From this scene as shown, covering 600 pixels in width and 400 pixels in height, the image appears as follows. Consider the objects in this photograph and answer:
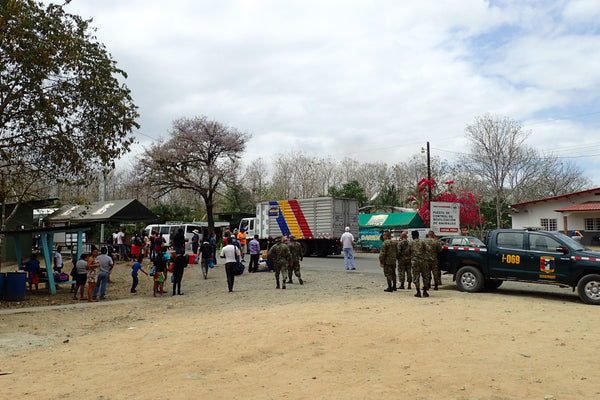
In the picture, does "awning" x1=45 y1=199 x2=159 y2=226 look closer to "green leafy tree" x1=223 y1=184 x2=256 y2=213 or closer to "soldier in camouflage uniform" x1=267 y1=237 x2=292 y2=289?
→ "soldier in camouflage uniform" x1=267 y1=237 x2=292 y2=289

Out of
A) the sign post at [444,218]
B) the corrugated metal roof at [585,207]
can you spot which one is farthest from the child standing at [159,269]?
the corrugated metal roof at [585,207]

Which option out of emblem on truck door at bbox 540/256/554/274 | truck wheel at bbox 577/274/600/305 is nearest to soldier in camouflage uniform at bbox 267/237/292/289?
emblem on truck door at bbox 540/256/554/274

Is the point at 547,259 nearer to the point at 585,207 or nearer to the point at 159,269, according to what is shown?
the point at 159,269

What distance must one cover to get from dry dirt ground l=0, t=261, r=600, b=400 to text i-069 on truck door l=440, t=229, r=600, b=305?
22.1 inches

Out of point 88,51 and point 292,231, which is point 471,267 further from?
point 292,231

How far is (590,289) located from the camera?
1152 cm

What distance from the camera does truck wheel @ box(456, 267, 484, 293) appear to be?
13219 mm

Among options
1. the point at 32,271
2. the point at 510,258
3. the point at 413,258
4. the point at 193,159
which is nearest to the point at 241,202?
the point at 193,159

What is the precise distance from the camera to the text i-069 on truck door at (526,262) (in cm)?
1163

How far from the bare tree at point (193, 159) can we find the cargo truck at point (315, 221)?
13.6m

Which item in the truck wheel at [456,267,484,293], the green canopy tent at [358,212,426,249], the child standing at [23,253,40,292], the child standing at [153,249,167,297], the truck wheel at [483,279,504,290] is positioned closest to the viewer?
the truck wheel at [456,267,484,293]

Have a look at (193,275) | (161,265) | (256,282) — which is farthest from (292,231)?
(161,265)

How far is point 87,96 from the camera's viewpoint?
48.3 ft

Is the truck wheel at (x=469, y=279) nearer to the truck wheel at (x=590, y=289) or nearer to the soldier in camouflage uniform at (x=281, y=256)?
the truck wheel at (x=590, y=289)
